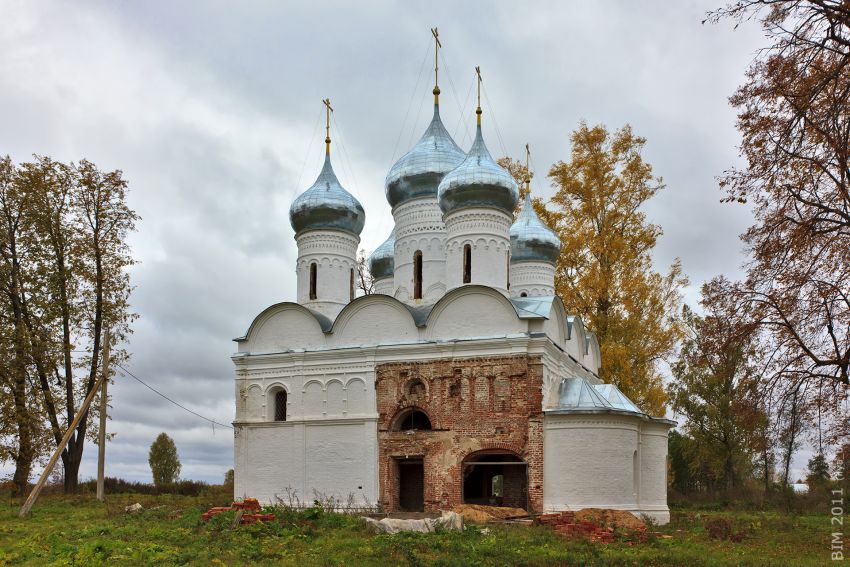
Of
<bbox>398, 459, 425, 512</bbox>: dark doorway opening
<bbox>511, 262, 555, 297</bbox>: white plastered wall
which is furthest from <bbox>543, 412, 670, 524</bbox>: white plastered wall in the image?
<bbox>511, 262, 555, 297</bbox>: white plastered wall

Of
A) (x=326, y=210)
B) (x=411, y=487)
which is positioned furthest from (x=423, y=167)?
(x=411, y=487)

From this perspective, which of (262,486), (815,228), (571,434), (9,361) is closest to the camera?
(815,228)

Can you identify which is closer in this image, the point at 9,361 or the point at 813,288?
the point at 813,288

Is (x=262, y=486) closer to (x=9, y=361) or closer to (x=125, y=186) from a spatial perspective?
(x=9, y=361)

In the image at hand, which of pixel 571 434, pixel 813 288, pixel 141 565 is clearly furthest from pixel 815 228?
pixel 141 565

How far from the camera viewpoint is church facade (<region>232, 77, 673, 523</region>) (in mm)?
17469

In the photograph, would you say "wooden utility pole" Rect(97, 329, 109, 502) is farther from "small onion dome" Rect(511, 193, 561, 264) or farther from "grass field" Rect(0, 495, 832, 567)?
"small onion dome" Rect(511, 193, 561, 264)

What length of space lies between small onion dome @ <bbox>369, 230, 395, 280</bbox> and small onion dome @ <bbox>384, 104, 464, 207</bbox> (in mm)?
3154

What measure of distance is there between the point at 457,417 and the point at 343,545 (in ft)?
20.5

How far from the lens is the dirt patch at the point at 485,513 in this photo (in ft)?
51.1

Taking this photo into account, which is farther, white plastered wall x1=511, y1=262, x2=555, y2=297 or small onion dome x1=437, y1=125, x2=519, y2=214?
white plastered wall x1=511, y1=262, x2=555, y2=297

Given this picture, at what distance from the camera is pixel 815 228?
1001 centimetres

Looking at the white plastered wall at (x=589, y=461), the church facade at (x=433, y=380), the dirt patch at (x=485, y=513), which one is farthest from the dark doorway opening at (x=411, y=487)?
the white plastered wall at (x=589, y=461)

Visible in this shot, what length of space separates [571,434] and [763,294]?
7.39 m
